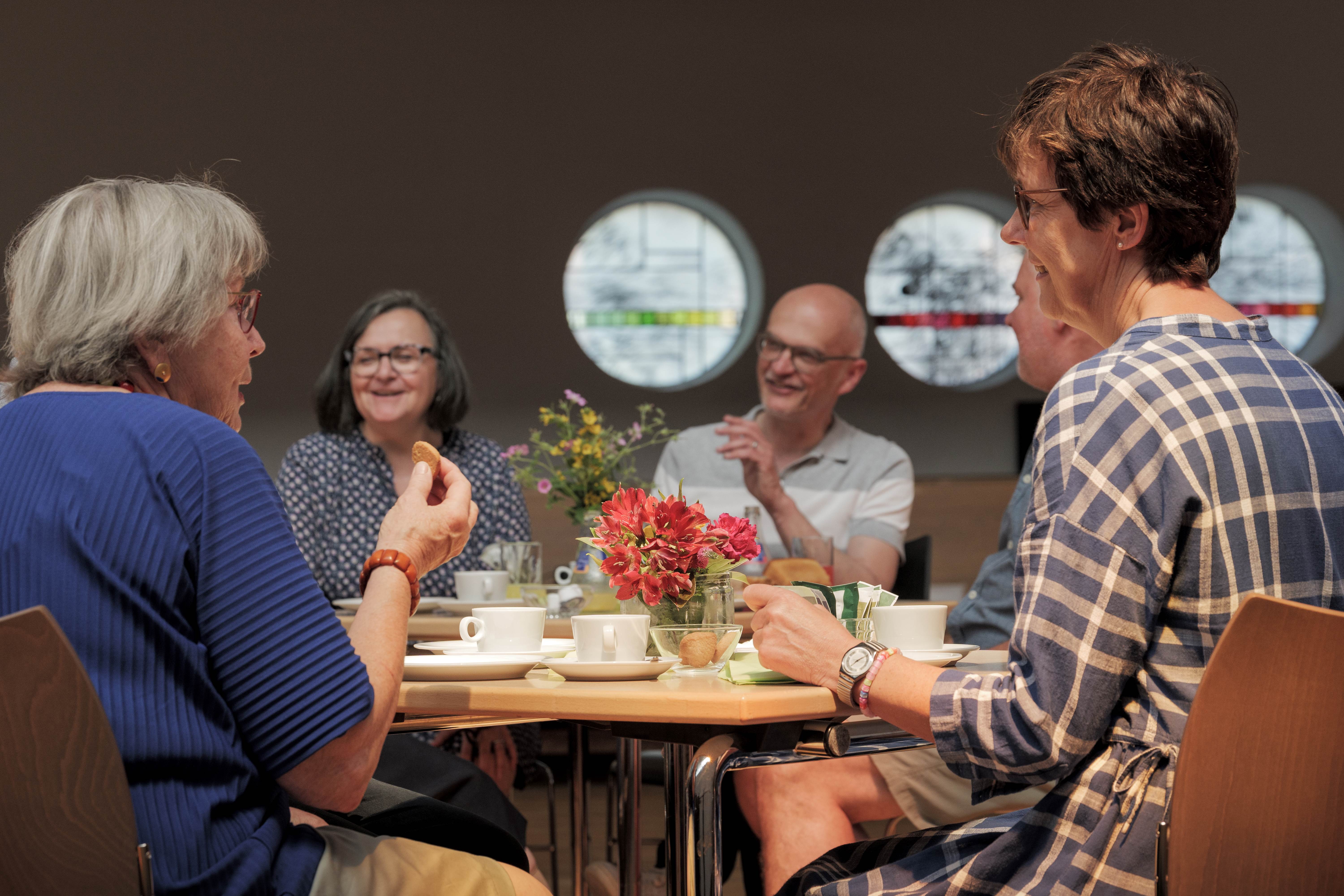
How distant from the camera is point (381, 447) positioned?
3332 millimetres

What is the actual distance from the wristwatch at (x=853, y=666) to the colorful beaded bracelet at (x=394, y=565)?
0.48m

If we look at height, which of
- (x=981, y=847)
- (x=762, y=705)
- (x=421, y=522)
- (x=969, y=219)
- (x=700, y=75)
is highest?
(x=700, y=75)

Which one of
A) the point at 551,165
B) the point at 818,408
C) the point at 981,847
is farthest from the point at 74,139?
the point at 981,847

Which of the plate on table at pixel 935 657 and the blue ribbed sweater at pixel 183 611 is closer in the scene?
the blue ribbed sweater at pixel 183 611

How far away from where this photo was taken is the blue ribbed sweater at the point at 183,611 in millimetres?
1113

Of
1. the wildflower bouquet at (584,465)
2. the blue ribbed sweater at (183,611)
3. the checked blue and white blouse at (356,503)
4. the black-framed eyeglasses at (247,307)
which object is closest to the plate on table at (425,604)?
the wildflower bouquet at (584,465)

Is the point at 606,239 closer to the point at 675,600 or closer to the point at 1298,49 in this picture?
the point at 1298,49

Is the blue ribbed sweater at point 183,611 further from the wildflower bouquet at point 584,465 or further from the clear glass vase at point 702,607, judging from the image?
the wildflower bouquet at point 584,465

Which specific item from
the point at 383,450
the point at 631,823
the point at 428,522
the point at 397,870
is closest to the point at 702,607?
the point at 428,522

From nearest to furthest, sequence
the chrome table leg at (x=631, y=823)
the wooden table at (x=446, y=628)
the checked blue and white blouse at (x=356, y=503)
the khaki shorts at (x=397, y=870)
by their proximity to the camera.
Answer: the khaki shorts at (x=397, y=870) → the chrome table leg at (x=631, y=823) → the wooden table at (x=446, y=628) → the checked blue and white blouse at (x=356, y=503)

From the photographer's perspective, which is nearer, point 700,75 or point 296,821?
point 296,821

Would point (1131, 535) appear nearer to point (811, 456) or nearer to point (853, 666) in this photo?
point (853, 666)

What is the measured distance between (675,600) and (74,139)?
6477mm

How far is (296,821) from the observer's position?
6.51ft
